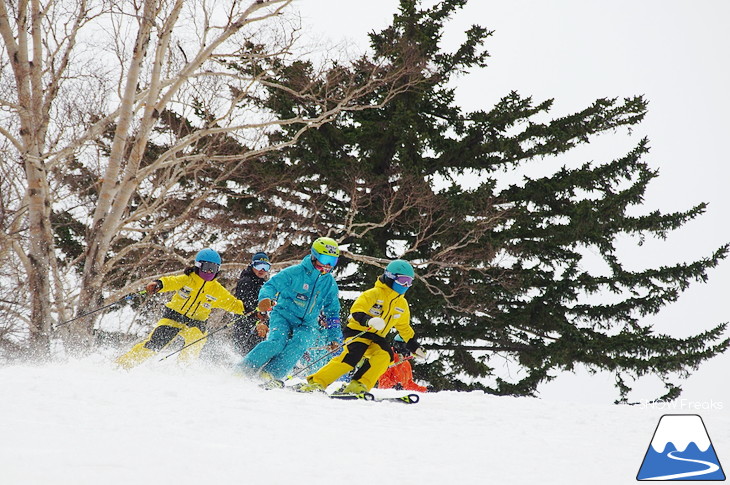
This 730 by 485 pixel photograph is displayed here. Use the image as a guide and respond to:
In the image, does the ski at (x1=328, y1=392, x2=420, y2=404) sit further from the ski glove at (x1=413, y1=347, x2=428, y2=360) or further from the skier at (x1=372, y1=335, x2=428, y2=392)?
the skier at (x1=372, y1=335, x2=428, y2=392)

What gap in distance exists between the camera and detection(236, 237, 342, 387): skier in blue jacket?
7.62 meters

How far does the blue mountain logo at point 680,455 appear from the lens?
3650mm

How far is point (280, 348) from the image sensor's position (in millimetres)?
7621

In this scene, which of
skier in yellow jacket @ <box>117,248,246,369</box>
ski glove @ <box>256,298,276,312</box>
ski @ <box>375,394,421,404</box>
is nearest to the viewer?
ski @ <box>375,394,421,404</box>

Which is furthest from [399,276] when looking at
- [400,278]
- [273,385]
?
[273,385]

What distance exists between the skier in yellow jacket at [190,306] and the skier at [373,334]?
199 cm

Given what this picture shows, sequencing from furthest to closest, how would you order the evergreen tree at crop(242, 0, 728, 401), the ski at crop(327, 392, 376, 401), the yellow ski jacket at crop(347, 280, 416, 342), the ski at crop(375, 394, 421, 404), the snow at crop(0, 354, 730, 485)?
the evergreen tree at crop(242, 0, 728, 401) → the yellow ski jacket at crop(347, 280, 416, 342) → the ski at crop(375, 394, 421, 404) → the ski at crop(327, 392, 376, 401) → the snow at crop(0, 354, 730, 485)

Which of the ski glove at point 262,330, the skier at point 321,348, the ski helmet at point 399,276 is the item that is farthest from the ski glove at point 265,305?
the ski helmet at point 399,276

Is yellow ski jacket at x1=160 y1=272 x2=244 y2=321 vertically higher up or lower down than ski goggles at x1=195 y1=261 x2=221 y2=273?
lower down

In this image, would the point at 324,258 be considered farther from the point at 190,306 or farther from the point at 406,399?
the point at 190,306

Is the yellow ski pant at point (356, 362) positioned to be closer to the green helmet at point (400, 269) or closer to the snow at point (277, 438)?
the green helmet at point (400, 269)

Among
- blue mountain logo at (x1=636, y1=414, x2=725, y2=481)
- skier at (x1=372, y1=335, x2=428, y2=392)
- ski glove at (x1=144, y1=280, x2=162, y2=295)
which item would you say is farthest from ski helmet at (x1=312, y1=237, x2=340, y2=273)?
blue mountain logo at (x1=636, y1=414, x2=725, y2=481)

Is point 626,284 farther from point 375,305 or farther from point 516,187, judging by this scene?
point 375,305

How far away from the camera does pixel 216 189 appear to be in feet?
59.4
